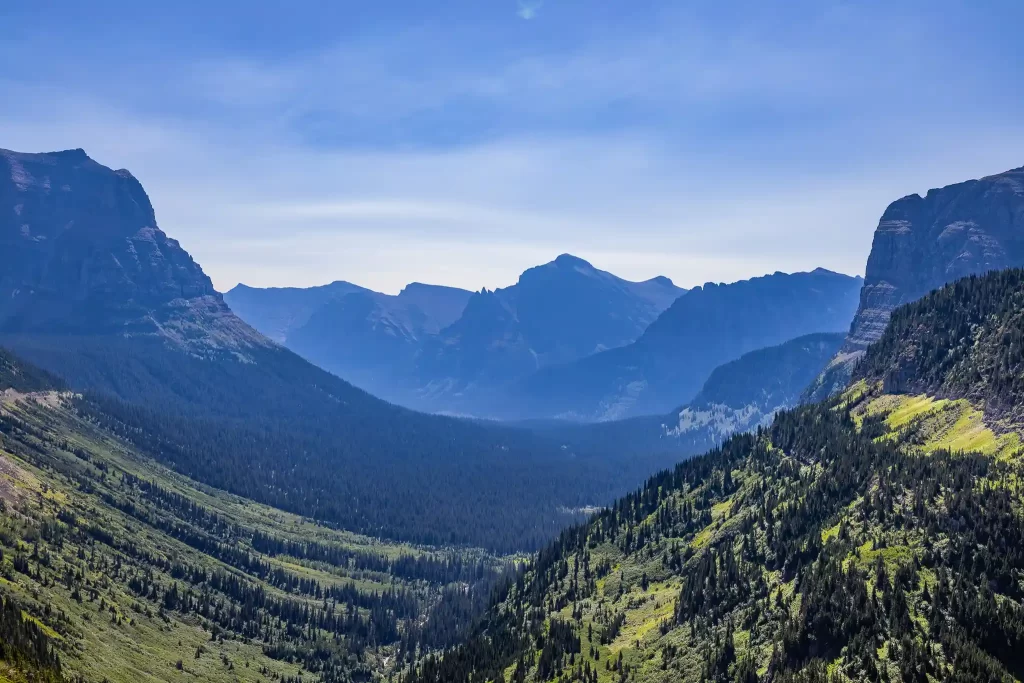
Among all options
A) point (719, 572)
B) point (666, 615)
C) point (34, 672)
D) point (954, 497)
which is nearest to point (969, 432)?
point (954, 497)

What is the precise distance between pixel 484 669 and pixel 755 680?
70.1 meters

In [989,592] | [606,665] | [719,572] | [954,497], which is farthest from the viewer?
[719,572]

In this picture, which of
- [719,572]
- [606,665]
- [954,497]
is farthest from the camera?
[719,572]

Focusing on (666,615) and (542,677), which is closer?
(542,677)

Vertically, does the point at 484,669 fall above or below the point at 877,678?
below

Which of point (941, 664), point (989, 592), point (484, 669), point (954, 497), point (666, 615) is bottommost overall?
point (484, 669)

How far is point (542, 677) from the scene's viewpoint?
594ft

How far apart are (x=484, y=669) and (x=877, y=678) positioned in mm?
93131

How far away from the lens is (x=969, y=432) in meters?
199

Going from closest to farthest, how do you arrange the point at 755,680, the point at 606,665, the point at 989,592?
the point at 989,592, the point at 755,680, the point at 606,665

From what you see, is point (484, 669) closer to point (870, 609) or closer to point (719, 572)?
point (719, 572)

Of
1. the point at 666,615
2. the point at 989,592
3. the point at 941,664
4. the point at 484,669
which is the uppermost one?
the point at 989,592

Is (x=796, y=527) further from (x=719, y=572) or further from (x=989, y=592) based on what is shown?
(x=989, y=592)

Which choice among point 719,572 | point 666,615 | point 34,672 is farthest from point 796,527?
point 34,672
